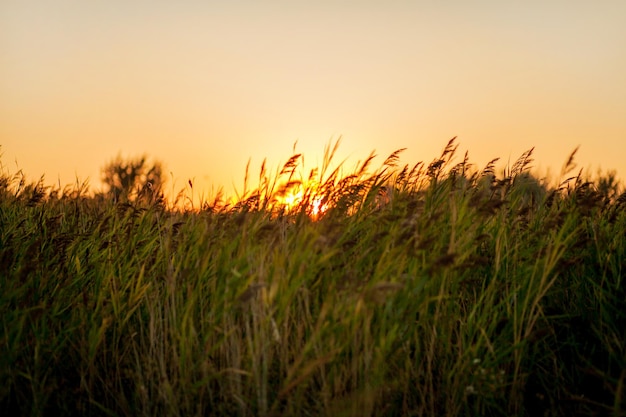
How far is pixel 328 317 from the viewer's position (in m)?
3.23

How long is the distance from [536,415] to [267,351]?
1541 millimetres

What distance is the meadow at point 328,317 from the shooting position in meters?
3.12

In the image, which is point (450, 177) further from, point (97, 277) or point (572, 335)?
point (97, 277)

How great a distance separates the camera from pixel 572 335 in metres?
3.80

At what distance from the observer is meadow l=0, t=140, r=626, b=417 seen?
10.2 feet

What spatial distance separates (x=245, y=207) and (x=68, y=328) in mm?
1324

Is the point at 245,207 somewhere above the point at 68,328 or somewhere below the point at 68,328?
above

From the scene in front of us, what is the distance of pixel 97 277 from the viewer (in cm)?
408

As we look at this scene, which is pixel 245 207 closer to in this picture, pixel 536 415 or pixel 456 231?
pixel 456 231

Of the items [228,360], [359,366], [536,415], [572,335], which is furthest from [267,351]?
[572,335]

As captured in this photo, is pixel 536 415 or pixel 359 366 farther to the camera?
pixel 536 415

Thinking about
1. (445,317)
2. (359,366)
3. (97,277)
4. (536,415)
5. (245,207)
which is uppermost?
(245,207)

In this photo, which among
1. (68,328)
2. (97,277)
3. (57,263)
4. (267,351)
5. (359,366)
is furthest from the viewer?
(57,263)

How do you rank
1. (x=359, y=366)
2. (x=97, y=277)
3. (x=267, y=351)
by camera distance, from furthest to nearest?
(x=97, y=277) → (x=267, y=351) → (x=359, y=366)
